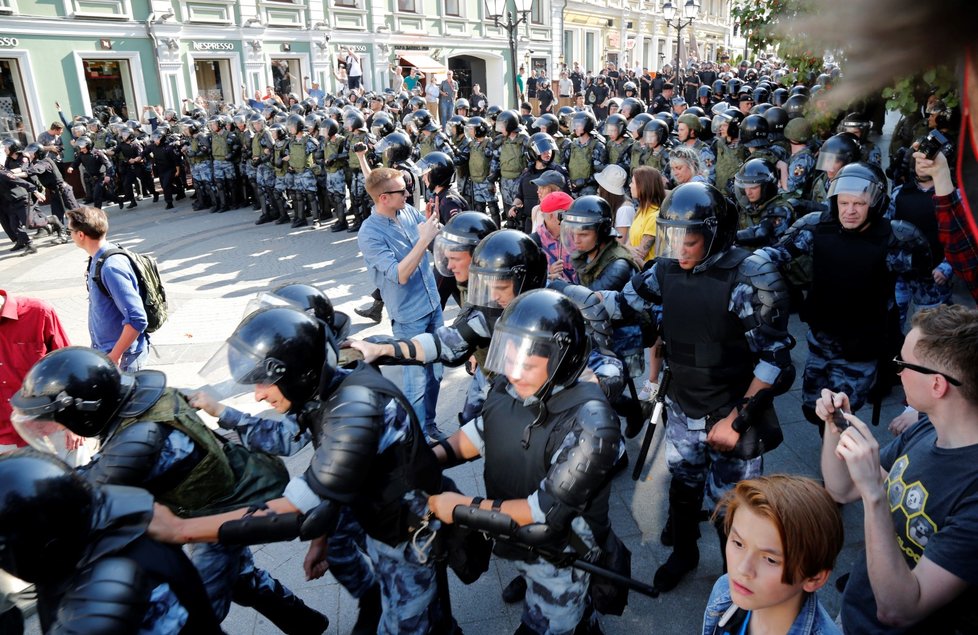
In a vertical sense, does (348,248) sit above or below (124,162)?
below

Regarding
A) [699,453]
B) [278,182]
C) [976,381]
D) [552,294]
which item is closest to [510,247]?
[552,294]

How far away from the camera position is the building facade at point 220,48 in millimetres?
17016

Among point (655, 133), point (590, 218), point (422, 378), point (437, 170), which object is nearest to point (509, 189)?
point (655, 133)

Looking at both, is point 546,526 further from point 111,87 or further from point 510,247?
point 111,87

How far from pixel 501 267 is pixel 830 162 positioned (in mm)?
3627

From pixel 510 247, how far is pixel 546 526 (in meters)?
1.54

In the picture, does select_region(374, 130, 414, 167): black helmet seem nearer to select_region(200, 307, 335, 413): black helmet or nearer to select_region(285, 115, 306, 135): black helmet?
select_region(285, 115, 306, 135): black helmet

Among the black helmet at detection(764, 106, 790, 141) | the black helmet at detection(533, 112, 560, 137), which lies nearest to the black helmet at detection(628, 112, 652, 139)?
the black helmet at detection(533, 112, 560, 137)

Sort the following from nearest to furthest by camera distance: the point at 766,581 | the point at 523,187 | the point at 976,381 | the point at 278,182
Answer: the point at 766,581, the point at 976,381, the point at 523,187, the point at 278,182

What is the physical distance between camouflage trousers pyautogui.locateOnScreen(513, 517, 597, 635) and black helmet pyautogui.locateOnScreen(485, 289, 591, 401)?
2.15 feet

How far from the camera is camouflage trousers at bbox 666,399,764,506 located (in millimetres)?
3045

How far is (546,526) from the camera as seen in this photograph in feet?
6.54

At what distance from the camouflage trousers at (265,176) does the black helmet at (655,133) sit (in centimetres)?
712

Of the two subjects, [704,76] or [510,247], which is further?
[704,76]
